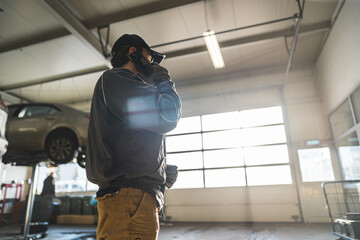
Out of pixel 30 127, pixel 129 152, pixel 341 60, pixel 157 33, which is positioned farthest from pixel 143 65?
pixel 341 60

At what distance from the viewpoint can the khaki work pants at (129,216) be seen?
695 millimetres

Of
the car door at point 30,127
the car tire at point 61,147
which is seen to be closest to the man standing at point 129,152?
the car tire at point 61,147

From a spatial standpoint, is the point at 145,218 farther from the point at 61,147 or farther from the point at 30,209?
the point at 30,209

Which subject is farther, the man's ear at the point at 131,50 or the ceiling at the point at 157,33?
the ceiling at the point at 157,33

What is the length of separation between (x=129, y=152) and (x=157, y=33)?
15.5 ft

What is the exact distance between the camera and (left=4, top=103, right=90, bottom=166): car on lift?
429 centimetres

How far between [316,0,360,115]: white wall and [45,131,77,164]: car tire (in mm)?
5152

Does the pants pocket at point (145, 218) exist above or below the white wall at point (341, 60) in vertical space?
below

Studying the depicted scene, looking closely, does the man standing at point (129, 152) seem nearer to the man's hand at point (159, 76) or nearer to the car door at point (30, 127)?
the man's hand at point (159, 76)

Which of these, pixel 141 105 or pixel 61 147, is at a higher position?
pixel 61 147

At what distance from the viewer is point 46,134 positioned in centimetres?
448

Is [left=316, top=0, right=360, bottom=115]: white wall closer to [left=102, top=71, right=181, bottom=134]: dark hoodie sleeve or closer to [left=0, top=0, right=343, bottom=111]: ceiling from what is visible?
[left=0, top=0, right=343, bottom=111]: ceiling

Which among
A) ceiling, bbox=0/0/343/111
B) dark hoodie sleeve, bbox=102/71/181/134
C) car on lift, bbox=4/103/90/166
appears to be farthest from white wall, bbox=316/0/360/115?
car on lift, bbox=4/103/90/166

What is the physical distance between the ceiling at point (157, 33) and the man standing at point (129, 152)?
12.1 ft
